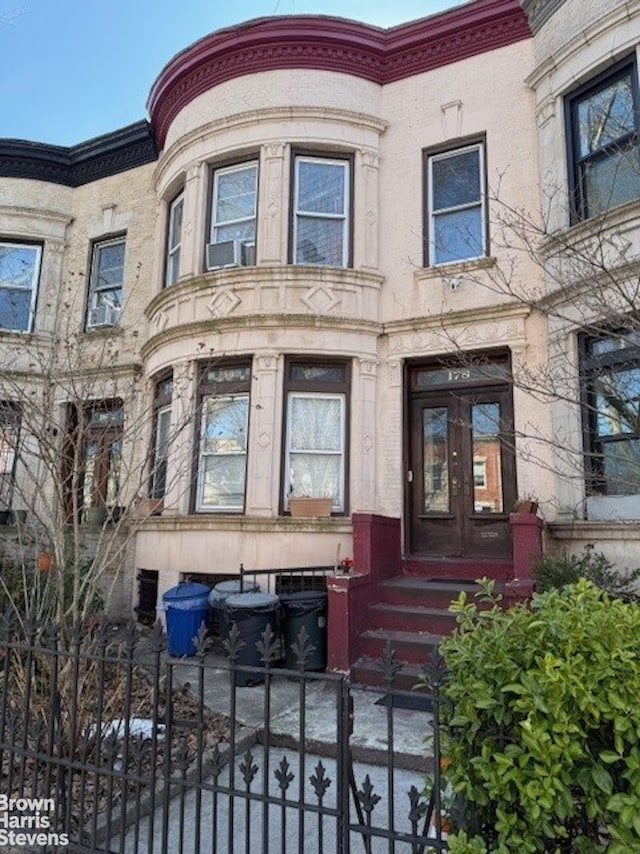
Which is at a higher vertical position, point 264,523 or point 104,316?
point 104,316

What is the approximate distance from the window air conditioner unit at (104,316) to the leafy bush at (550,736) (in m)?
10.7

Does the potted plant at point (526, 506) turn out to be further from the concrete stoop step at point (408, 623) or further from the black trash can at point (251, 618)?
the black trash can at point (251, 618)

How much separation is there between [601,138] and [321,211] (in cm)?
385

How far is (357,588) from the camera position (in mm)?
6816

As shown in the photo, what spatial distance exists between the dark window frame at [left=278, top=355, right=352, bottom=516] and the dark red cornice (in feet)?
14.8

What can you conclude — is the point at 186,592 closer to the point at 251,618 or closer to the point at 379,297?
the point at 251,618

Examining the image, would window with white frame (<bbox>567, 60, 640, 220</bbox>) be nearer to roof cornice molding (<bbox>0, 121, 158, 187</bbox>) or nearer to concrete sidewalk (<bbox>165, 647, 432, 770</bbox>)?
concrete sidewalk (<bbox>165, 647, 432, 770</bbox>)

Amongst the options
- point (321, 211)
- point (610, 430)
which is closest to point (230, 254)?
point (321, 211)

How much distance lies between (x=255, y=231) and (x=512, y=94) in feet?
13.6

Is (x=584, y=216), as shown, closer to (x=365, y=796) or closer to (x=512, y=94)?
(x=512, y=94)

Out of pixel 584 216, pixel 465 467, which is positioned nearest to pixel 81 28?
pixel 584 216

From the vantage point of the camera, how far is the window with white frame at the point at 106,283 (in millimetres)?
11766

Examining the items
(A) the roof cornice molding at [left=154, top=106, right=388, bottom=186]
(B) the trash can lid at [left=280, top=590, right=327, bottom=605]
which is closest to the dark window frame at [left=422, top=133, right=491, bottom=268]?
(A) the roof cornice molding at [left=154, top=106, right=388, bottom=186]

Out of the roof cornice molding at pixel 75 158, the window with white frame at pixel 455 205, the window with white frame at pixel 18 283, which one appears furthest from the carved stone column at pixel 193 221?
the window with white frame at pixel 18 283
